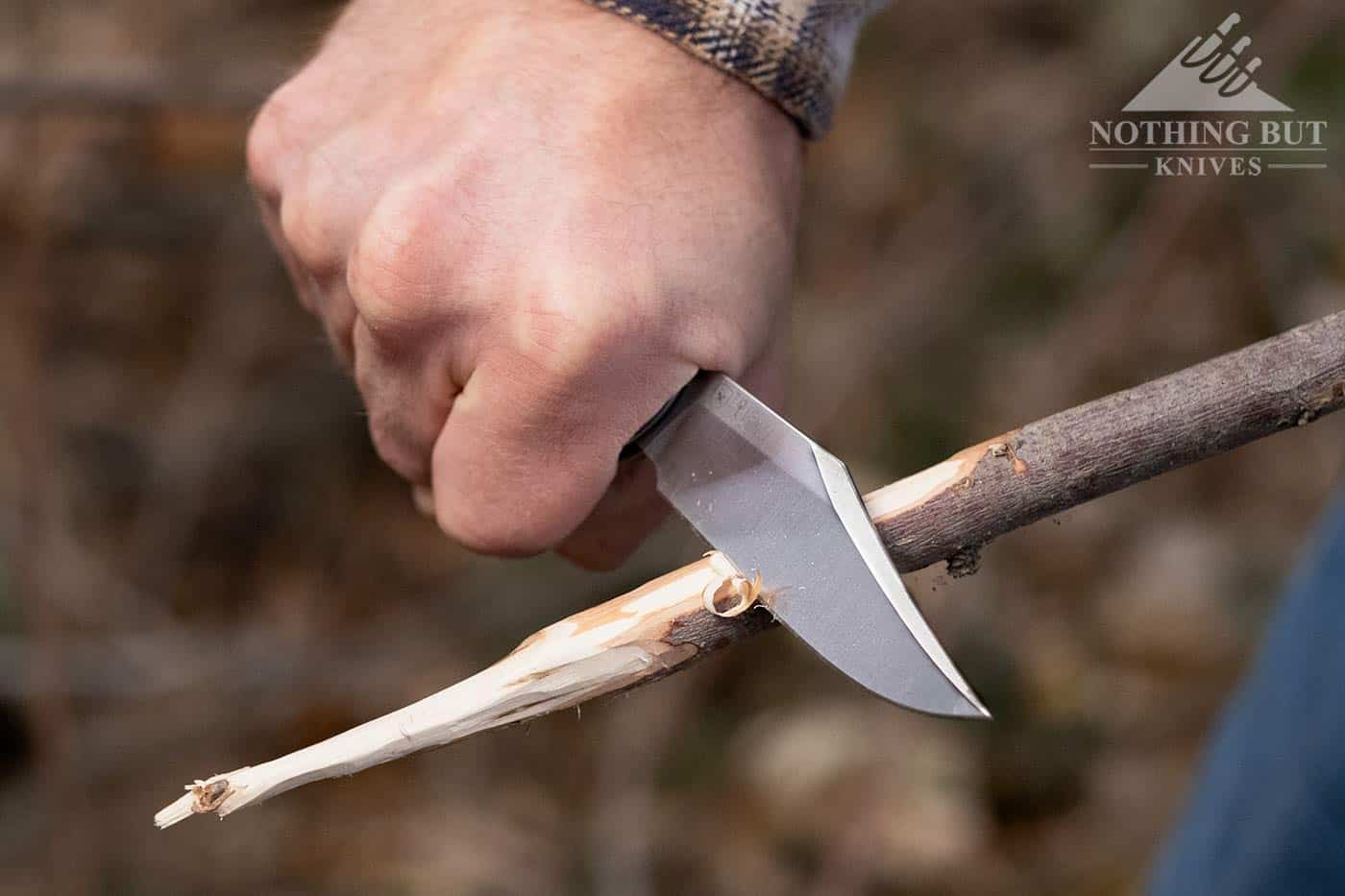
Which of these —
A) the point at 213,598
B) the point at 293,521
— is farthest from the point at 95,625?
the point at 293,521

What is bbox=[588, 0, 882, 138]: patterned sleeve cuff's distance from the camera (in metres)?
1.00

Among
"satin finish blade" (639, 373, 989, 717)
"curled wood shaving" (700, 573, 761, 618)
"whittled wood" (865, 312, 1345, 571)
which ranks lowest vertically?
"curled wood shaving" (700, 573, 761, 618)

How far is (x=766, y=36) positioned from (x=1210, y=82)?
95.2 inches

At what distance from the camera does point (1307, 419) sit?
2.88 feet

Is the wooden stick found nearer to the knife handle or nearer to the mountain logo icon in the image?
the knife handle

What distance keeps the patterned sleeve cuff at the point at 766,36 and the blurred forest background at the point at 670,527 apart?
1760 millimetres

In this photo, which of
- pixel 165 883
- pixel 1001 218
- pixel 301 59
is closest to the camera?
pixel 301 59

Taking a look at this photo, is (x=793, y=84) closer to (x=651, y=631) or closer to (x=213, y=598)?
(x=651, y=631)

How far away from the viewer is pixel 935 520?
2.94ft

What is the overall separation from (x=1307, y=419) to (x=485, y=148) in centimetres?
69
